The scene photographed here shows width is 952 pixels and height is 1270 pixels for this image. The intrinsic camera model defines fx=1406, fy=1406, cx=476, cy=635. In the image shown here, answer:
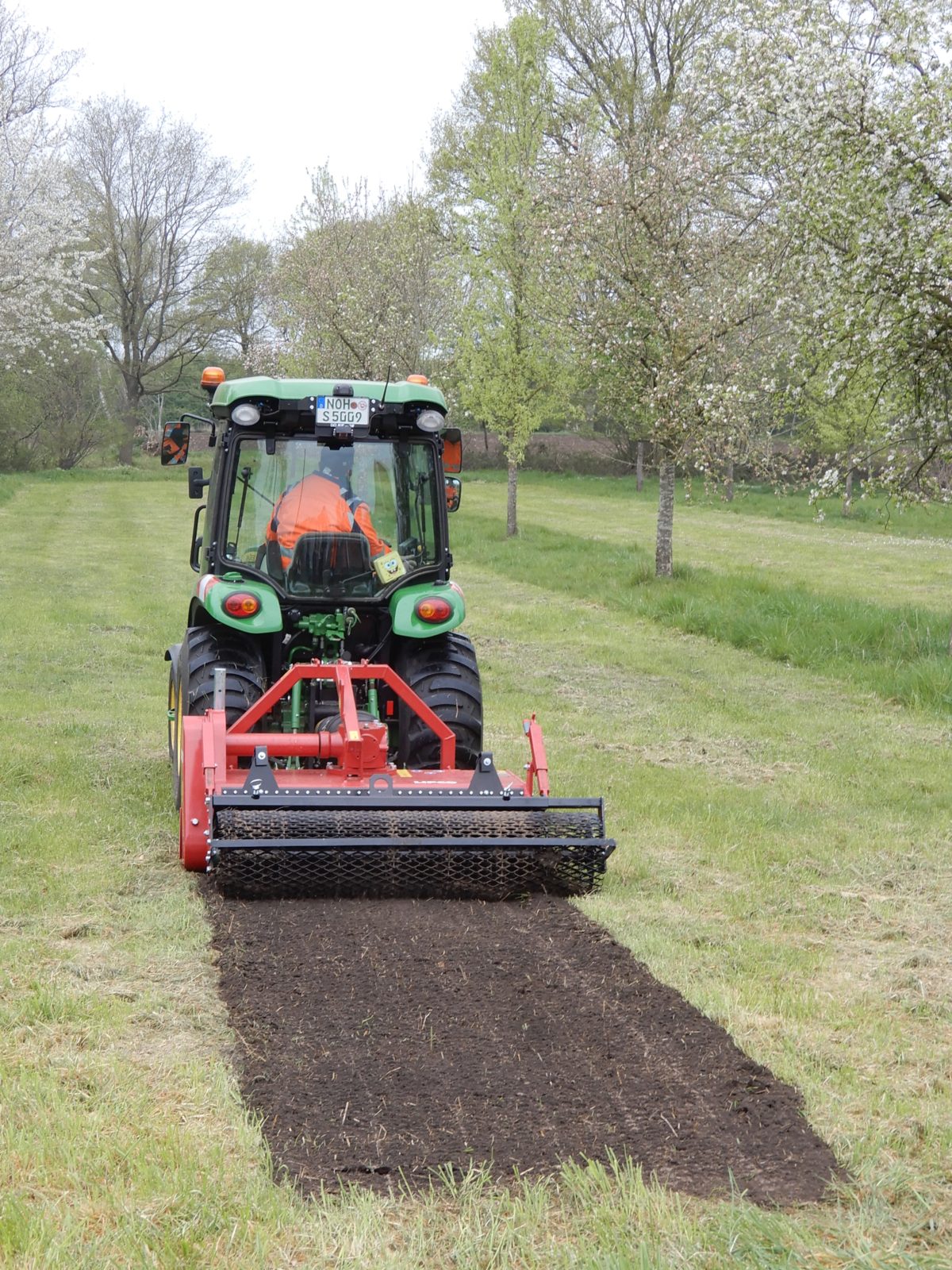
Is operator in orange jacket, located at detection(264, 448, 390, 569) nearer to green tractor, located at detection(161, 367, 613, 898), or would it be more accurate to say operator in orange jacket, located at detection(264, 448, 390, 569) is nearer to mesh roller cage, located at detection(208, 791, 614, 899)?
green tractor, located at detection(161, 367, 613, 898)

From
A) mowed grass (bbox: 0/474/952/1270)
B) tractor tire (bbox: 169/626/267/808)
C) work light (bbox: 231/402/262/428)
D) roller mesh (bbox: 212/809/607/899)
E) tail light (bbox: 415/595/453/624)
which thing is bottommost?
mowed grass (bbox: 0/474/952/1270)

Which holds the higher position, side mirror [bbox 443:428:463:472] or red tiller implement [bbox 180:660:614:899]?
side mirror [bbox 443:428:463:472]

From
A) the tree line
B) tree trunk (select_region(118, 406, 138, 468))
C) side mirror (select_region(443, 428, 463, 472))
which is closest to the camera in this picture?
side mirror (select_region(443, 428, 463, 472))

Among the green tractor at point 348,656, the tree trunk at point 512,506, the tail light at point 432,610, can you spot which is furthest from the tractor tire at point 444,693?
the tree trunk at point 512,506

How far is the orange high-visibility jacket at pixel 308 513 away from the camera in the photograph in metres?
7.15

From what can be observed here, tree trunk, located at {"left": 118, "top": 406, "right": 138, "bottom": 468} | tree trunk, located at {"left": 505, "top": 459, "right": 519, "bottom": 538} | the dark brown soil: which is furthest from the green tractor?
tree trunk, located at {"left": 118, "top": 406, "right": 138, "bottom": 468}

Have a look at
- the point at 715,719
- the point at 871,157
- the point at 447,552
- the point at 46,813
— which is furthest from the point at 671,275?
the point at 46,813

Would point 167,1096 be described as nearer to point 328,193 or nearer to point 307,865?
point 307,865

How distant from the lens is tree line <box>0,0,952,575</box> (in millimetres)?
11023

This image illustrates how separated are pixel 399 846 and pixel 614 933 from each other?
0.91m

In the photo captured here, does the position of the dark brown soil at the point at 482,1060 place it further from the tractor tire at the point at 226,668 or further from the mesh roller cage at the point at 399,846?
the tractor tire at the point at 226,668

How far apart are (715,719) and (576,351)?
9156mm

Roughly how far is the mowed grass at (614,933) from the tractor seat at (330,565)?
1.37 meters

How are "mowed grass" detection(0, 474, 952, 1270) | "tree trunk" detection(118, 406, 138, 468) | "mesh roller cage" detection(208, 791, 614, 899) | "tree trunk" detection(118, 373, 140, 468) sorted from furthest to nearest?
"tree trunk" detection(118, 373, 140, 468) < "tree trunk" detection(118, 406, 138, 468) < "mesh roller cage" detection(208, 791, 614, 899) < "mowed grass" detection(0, 474, 952, 1270)
